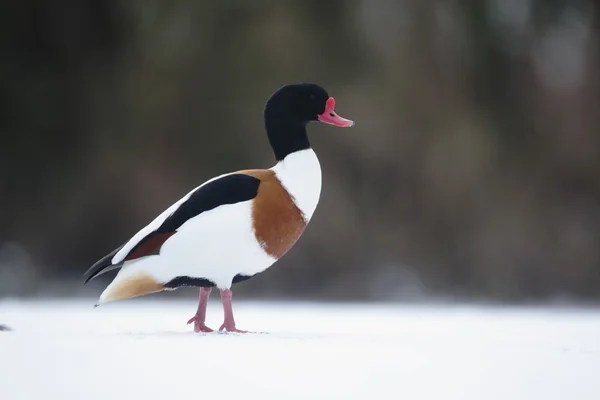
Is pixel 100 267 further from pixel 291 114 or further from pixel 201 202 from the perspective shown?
pixel 291 114

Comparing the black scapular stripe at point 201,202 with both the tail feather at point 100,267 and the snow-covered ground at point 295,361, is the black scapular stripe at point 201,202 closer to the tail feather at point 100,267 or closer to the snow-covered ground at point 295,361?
the tail feather at point 100,267

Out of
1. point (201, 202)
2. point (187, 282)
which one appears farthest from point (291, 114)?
point (187, 282)

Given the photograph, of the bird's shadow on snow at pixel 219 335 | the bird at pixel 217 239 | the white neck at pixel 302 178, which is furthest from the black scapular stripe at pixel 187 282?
the white neck at pixel 302 178

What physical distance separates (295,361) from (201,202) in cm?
62

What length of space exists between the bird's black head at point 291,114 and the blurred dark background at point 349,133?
2.43m

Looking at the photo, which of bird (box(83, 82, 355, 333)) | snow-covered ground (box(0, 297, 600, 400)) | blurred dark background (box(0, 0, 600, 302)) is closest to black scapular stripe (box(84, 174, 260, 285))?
bird (box(83, 82, 355, 333))

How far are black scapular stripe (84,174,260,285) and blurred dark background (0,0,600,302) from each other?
257 cm

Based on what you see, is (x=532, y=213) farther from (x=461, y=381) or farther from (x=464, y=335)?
(x=461, y=381)

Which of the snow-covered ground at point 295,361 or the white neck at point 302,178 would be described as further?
the white neck at point 302,178

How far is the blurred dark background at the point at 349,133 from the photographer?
4891 mm

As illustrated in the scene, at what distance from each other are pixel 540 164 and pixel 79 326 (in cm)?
351

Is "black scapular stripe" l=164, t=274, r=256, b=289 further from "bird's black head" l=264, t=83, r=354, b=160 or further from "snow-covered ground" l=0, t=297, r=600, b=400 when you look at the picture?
"bird's black head" l=264, t=83, r=354, b=160

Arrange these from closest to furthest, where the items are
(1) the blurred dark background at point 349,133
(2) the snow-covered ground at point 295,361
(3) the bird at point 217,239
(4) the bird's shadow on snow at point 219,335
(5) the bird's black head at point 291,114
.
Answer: (2) the snow-covered ground at point 295,361
(4) the bird's shadow on snow at point 219,335
(3) the bird at point 217,239
(5) the bird's black head at point 291,114
(1) the blurred dark background at point 349,133

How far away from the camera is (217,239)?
2.21 meters
